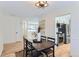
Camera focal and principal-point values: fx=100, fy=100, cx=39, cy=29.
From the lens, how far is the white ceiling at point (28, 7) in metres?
1.27

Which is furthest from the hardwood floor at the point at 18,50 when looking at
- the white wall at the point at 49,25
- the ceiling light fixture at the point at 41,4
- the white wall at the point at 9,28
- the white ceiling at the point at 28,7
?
the ceiling light fixture at the point at 41,4

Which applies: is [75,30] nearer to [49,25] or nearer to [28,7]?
[49,25]

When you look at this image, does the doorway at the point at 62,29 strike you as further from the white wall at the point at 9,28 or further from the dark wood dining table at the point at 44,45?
the white wall at the point at 9,28

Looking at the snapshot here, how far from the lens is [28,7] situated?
50.3 inches

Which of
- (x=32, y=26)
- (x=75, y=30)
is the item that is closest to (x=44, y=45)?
(x=32, y=26)

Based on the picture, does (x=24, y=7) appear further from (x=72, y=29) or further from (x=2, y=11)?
(x=72, y=29)

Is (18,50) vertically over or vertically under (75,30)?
under

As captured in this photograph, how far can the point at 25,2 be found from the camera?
127 centimetres

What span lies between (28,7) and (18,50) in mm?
573

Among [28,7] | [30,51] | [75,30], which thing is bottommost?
[30,51]

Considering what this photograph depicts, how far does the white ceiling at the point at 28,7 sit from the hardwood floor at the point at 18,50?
406 millimetres

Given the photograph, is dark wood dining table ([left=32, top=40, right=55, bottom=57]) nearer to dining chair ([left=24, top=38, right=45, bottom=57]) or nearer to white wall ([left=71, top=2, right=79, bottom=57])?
dining chair ([left=24, top=38, right=45, bottom=57])

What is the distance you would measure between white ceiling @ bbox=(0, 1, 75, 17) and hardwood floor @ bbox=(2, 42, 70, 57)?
0.41 meters

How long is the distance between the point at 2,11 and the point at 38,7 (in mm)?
461
